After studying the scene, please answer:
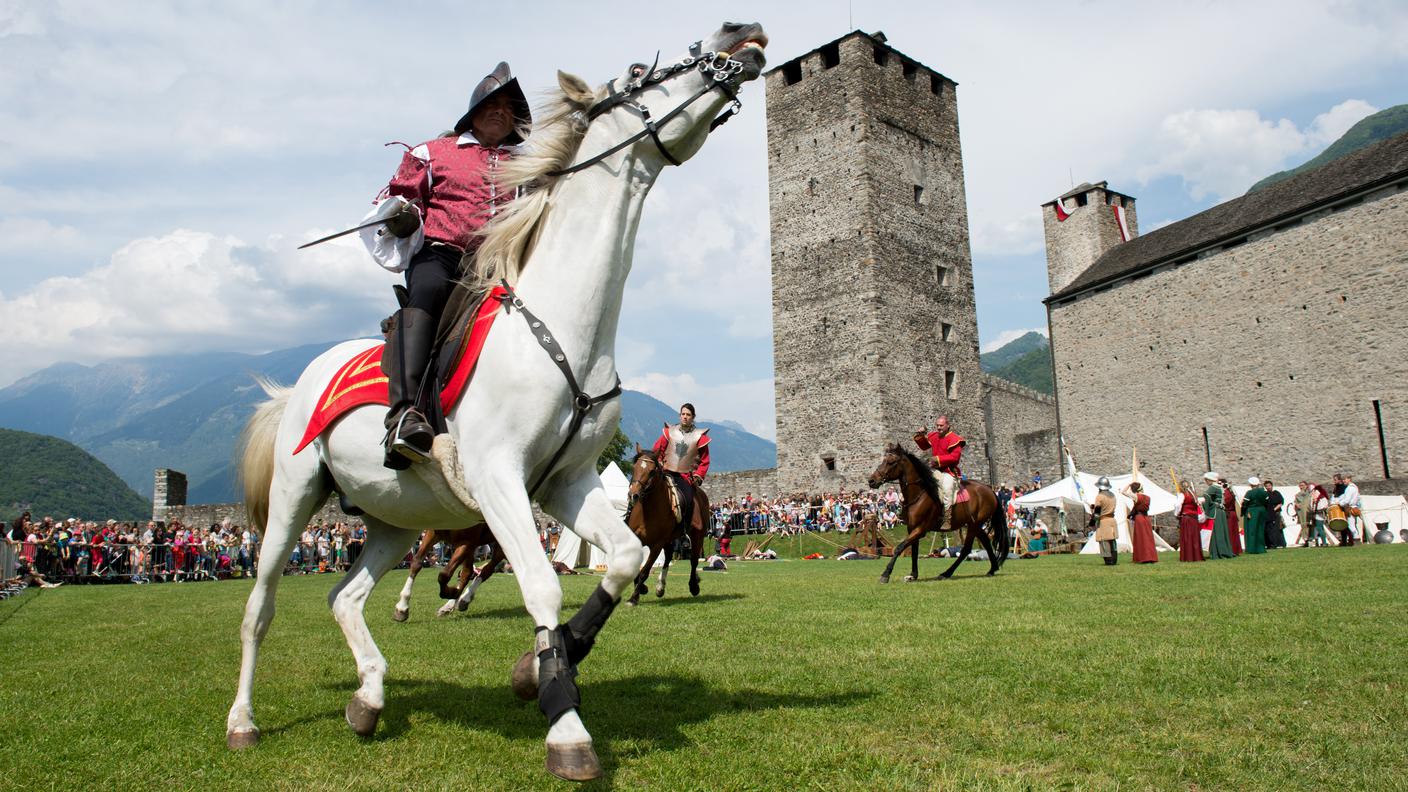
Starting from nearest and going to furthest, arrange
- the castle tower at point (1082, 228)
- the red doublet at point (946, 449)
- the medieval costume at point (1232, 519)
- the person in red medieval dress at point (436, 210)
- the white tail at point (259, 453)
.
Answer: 1. the person in red medieval dress at point (436, 210)
2. the white tail at point (259, 453)
3. the red doublet at point (946, 449)
4. the medieval costume at point (1232, 519)
5. the castle tower at point (1082, 228)

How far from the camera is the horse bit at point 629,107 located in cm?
405

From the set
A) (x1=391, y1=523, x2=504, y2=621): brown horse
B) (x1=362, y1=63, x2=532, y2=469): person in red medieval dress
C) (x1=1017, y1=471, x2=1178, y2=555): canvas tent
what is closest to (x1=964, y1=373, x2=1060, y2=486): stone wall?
(x1=1017, y1=471, x2=1178, y2=555): canvas tent

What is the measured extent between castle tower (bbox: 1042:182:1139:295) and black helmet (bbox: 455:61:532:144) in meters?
55.9

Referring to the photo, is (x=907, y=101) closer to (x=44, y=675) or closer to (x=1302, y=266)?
(x=1302, y=266)

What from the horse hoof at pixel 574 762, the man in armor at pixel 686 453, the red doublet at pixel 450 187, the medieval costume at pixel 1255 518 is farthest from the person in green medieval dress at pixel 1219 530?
the horse hoof at pixel 574 762

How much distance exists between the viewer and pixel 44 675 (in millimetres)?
6512

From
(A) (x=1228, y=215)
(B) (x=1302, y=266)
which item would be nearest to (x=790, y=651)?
(B) (x=1302, y=266)

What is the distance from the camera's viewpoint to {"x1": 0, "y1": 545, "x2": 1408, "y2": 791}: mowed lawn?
3.51 meters

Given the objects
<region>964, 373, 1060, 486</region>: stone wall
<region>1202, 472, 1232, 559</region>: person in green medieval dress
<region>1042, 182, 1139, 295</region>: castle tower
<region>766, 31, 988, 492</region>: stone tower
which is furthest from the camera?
<region>1042, 182, 1139, 295</region>: castle tower

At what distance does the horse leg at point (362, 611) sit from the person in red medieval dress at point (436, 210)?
3.57 ft

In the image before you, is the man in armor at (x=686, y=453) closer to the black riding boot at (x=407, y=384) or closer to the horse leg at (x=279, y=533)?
the horse leg at (x=279, y=533)

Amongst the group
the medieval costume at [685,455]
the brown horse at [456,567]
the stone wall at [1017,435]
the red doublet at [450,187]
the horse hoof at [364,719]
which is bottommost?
the horse hoof at [364,719]

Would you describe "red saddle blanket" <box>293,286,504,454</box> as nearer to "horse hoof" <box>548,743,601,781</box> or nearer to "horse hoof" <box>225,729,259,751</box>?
"horse hoof" <box>225,729,259,751</box>

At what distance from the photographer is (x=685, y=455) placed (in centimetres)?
1235
